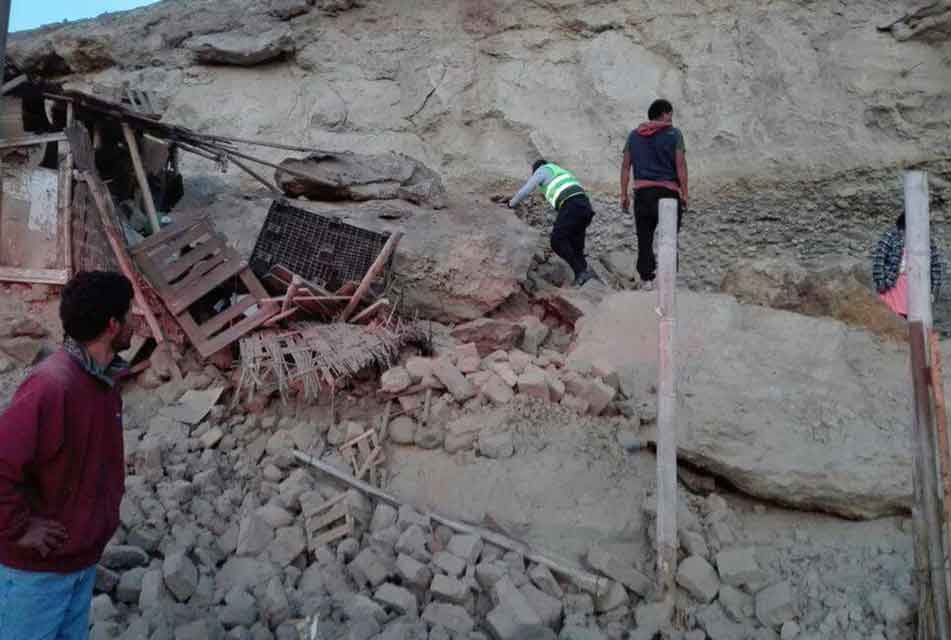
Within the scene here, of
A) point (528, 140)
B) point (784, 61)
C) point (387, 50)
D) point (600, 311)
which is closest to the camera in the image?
point (600, 311)

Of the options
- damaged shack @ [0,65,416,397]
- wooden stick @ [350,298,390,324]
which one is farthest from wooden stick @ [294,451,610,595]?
wooden stick @ [350,298,390,324]

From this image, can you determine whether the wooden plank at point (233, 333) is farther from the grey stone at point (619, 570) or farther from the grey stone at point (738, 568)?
the grey stone at point (738, 568)

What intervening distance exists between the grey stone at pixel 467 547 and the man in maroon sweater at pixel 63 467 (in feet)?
6.44

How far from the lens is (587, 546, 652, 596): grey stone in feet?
13.5

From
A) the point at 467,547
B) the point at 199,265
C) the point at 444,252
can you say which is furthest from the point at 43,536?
the point at 444,252

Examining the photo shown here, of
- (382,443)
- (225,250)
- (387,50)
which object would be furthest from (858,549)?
(387,50)

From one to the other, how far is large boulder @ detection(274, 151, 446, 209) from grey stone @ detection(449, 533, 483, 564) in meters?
4.10

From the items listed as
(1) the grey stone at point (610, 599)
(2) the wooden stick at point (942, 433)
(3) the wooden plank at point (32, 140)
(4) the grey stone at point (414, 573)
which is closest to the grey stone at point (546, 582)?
(1) the grey stone at point (610, 599)

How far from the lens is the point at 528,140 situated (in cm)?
1043

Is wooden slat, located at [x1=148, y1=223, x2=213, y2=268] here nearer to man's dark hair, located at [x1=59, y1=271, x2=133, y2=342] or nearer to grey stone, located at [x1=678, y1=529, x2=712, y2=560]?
man's dark hair, located at [x1=59, y1=271, x2=133, y2=342]

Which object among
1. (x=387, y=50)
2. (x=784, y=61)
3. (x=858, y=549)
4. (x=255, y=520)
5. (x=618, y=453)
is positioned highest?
(x=387, y=50)

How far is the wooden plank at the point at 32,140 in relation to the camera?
5.91 m

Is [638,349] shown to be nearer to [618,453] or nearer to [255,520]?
[618,453]

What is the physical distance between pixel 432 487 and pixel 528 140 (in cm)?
647
